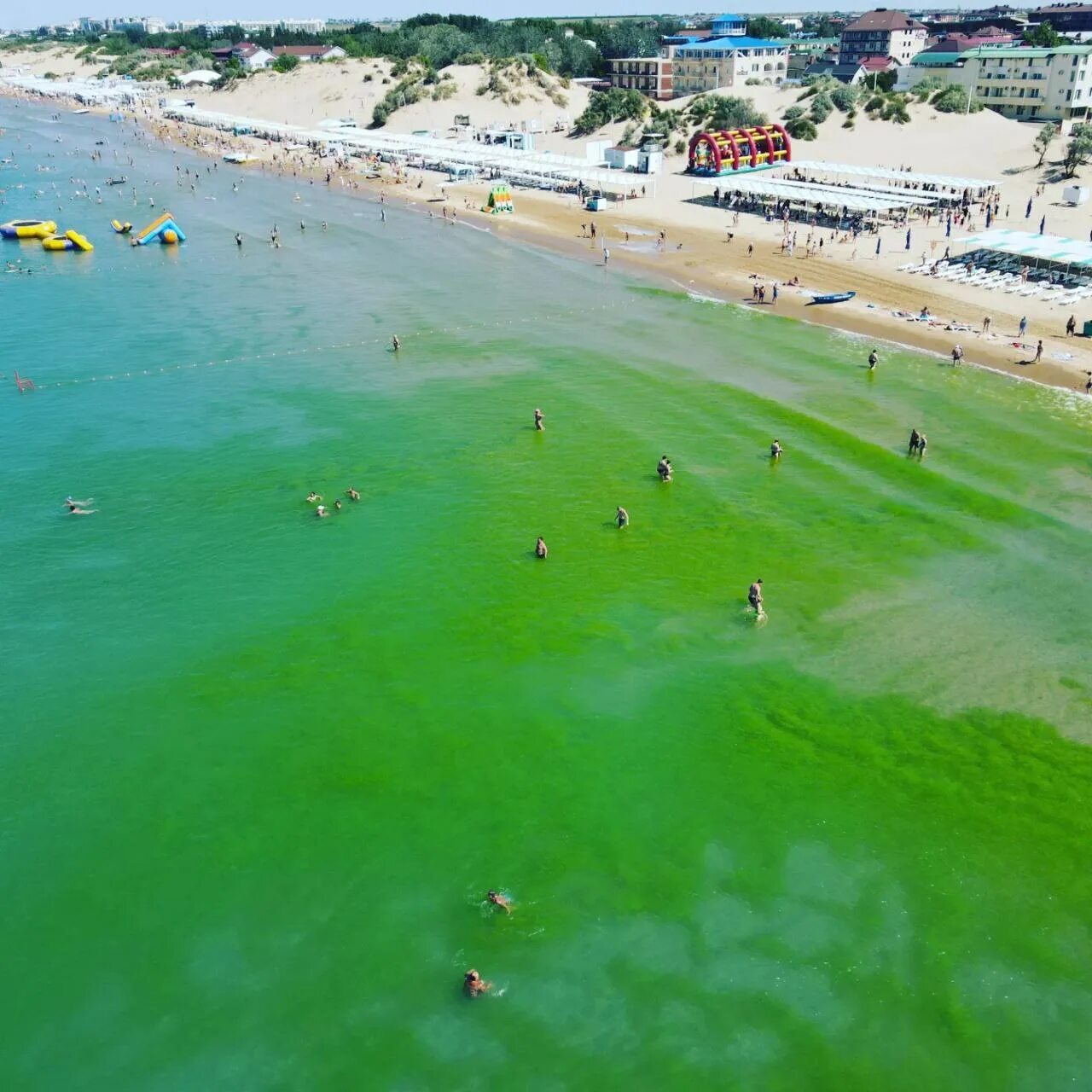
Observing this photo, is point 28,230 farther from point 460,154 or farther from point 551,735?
point 551,735

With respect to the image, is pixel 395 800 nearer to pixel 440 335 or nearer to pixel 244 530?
pixel 244 530

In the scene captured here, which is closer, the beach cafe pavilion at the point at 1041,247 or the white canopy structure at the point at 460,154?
the beach cafe pavilion at the point at 1041,247

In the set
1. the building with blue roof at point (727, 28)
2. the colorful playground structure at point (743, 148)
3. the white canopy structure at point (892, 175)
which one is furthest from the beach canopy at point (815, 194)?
the building with blue roof at point (727, 28)

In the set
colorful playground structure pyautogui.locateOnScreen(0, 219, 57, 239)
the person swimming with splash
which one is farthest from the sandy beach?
the person swimming with splash

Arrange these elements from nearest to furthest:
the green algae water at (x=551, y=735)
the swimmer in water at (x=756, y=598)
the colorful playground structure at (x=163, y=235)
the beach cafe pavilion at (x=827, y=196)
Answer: the green algae water at (x=551, y=735) < the swimmer in water at (x=756, y=598) < the beach cafe pavilion at (x=827, y=196) < the colorful playground structure at (x=163, y=235)

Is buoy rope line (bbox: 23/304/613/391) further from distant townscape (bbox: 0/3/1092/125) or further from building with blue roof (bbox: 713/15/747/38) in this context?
building with blue roof (bbox: 713/15/747/38)

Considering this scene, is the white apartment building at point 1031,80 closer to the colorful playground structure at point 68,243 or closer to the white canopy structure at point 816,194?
the white canopy structure at point 816,194

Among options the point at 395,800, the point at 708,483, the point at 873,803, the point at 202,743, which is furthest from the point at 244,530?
the point at 873,803

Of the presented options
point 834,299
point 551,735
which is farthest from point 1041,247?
point 551,735
